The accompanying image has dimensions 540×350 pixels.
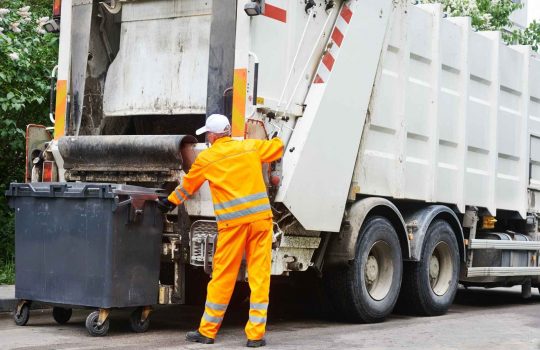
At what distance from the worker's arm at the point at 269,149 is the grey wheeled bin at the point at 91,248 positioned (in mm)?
800

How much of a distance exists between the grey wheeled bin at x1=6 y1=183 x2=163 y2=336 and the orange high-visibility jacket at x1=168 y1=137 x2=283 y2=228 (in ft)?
1.53

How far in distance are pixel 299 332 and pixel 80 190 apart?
6.24ft

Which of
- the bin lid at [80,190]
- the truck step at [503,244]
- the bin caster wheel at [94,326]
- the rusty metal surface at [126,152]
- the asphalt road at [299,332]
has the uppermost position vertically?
the rusty metal surface at [126,152]

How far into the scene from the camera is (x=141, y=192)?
649 centimetres

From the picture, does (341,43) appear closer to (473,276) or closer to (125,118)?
(125,118)

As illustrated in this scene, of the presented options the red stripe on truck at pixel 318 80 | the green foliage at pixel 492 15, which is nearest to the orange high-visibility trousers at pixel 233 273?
the red stripe on truck at pixel 318 80

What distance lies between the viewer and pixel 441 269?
880cm

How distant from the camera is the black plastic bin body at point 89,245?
6.29m

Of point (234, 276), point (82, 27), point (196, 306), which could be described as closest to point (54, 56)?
point (82, 27)

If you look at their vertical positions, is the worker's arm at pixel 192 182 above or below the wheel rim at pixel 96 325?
above

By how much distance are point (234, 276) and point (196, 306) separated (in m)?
2.36

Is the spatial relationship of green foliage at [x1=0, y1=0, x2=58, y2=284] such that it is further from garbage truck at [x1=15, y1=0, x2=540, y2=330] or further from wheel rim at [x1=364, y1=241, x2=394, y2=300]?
wheel rim at [x1=364, y1=241, x2=394, y2=300]

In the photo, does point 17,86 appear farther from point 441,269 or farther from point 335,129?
point 441,269

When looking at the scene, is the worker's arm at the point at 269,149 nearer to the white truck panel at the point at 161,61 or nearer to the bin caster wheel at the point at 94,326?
the white truck panel at the point at 161,61
